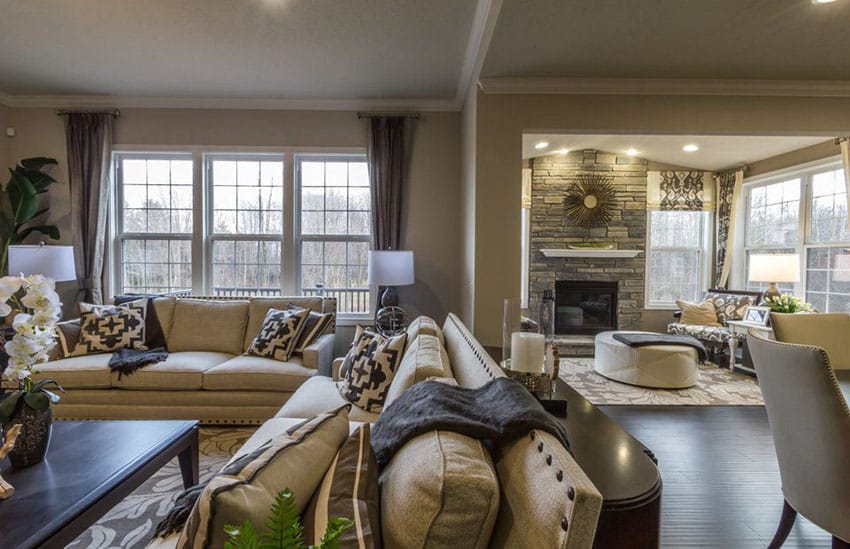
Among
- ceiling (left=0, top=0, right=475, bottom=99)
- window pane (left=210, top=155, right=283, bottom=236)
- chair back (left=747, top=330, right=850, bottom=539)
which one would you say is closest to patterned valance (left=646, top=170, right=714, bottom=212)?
ceiling (left=0, top=0, right=475, bottom=99)

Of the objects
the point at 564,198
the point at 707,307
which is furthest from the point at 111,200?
the point at 707,307

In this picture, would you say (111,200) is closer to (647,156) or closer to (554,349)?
(554,349)

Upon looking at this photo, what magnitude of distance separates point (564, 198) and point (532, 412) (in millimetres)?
5304

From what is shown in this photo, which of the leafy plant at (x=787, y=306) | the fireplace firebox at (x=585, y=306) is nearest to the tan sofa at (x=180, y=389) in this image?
the fireplace firebox at (x=585, y=306)

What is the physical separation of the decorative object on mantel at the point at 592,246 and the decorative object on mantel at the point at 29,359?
17.9 ft

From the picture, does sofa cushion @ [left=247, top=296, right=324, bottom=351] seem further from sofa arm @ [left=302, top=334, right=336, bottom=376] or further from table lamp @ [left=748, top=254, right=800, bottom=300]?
table lamp @ [left=748, top=254, right=800, bottom=300]

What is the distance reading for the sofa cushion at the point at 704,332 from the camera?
4.66 meters

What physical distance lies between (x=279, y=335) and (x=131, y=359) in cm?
99

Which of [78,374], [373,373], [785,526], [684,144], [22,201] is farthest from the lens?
[684,144]

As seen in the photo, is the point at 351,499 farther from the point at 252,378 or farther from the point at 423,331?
the point at 252,378

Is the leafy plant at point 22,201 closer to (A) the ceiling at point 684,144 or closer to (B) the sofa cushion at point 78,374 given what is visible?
(B) the sofa cushion at point 78,374

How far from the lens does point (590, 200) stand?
5652 millimetres

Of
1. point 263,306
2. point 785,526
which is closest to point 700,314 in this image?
point 785,526

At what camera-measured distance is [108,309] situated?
3.21 meters
